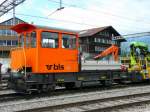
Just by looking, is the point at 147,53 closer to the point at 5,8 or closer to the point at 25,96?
the point at 25,96

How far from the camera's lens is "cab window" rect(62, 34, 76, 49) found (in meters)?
15.4

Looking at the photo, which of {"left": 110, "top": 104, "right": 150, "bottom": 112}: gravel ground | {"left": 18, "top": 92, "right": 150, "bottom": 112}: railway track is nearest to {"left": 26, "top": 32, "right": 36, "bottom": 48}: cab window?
{"left": 18, "top": 92, "right": 150, "bottom": 112}: railway track

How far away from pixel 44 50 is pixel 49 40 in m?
0.55

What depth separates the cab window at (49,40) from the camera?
14586 millimetres

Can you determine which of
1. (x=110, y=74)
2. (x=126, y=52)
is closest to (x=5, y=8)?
(x=126, y=52)

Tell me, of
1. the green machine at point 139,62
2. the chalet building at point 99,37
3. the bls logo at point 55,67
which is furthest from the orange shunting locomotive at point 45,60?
the chalet building at point 99,37

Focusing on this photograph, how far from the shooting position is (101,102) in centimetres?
1236

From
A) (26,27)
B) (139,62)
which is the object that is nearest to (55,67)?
(26,27)

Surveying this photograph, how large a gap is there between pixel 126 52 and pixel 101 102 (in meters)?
10.9

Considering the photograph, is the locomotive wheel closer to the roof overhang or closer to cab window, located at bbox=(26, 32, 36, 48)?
cab window, located at bbox=(26, 32, 36, 48)

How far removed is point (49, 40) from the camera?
1480 cm

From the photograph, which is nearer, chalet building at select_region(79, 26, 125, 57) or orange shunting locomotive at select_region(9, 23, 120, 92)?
orange shunting locomotive at select_region(9, 23, 120, 92)

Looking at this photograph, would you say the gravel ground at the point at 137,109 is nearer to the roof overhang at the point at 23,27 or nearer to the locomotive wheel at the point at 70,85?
the locomotive wheel at the point at 70,85

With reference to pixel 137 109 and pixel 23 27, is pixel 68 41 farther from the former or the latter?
pixel 137 109
